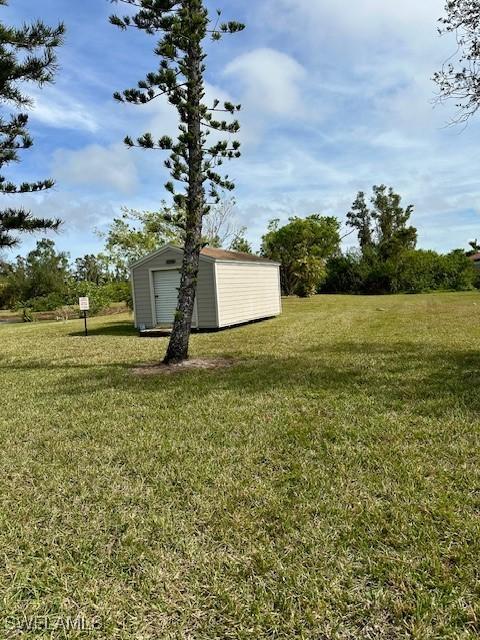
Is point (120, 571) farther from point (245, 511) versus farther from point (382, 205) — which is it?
point (382, 205)

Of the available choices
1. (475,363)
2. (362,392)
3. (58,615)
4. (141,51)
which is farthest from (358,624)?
(141,51)

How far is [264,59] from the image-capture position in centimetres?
951

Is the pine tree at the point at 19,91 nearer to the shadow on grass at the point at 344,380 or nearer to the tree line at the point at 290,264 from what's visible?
the shadow on grass at the point at 344,380

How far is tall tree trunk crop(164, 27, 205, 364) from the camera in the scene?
6.67 metres

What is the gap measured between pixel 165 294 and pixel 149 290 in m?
0.58

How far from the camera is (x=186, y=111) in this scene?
6.62 metres

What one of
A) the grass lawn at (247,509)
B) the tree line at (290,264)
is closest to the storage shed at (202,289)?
the grass lawn at (247,509)

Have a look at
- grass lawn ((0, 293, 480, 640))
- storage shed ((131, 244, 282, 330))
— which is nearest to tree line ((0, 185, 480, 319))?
storage shed ((131, 244, 282, 330))

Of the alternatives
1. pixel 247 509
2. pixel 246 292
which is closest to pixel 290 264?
pixel 246 292

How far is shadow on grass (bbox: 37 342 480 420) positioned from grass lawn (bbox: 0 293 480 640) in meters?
0.05

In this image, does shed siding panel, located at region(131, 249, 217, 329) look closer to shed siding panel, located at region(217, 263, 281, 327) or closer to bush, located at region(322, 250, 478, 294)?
shed siding panel, located at region(217, 263, 281, 327)

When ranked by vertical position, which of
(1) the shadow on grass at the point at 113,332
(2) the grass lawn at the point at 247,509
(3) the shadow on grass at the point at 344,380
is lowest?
(2) the grass lawn at the point at 247,509

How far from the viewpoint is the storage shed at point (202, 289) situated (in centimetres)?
1231

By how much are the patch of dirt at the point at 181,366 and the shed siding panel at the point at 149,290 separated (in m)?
4.94
